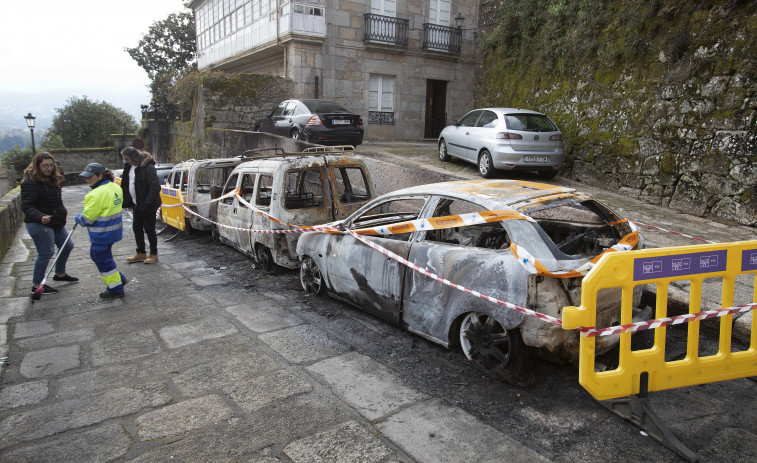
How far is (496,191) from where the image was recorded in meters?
4.64

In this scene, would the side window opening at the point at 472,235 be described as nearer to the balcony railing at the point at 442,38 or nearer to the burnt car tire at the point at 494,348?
the burnt car tire at the point at 494,348

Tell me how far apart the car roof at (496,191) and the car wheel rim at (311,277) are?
180 cm

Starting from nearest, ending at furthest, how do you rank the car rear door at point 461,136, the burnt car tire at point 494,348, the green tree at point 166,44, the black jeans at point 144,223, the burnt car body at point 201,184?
the burnt car tire at point 494,348 < the black jeans at point 144,223 < the burnt car body at point 201,184 < the car rear door at point 461,136 < the green tree at point 166,44

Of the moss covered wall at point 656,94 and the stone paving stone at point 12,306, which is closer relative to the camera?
the stone paving stone at point 12,306

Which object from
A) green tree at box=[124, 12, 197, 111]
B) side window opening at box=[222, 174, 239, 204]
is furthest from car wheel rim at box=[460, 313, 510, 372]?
green tree at box=[124, 12, 197, 111]

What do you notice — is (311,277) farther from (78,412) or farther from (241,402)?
(78,412)

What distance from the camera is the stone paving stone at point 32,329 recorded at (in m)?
5.36

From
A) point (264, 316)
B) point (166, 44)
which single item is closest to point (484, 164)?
point (264, 316)

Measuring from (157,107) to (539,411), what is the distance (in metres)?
30.2

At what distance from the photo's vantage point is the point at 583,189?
10.9 metres

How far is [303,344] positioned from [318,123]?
390 inches

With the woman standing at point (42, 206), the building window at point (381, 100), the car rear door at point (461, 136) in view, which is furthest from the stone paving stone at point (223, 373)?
the building window at point (381, 100)

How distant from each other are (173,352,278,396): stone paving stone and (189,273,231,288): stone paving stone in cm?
283

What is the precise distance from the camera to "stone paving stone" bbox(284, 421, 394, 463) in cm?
315
